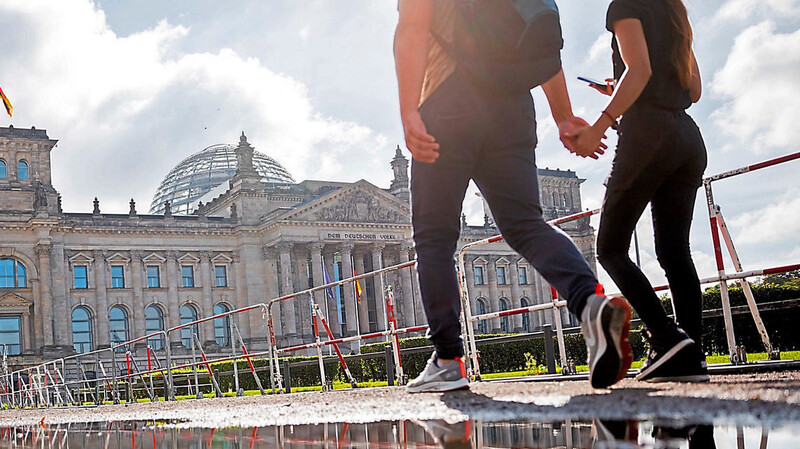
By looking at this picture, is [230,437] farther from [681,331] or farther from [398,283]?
[398,283]

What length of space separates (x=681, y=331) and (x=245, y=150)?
57768 millimetres

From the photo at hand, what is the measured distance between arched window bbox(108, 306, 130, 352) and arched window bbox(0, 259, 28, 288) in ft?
17.5

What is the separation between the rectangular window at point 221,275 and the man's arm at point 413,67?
A: 181ft

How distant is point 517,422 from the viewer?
256 cm

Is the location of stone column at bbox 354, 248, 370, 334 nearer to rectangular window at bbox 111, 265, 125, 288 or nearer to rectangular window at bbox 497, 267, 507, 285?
rectangular window at bbox 497, 267, 507, 285

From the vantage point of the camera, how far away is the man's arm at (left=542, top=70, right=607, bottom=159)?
400 cm

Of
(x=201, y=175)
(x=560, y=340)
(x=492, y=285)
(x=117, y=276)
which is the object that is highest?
(x=201, y=175)

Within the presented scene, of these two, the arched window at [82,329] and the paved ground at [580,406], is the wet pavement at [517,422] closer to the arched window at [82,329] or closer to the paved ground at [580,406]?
the paved ground at [580,406]

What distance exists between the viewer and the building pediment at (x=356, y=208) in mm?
57969

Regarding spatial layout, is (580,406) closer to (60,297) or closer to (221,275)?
(60,297)

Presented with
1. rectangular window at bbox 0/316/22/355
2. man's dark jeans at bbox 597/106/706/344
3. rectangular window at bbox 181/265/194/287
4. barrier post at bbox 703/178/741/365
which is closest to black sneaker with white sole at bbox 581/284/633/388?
man's dark jeans at bbox 597/106/706/344

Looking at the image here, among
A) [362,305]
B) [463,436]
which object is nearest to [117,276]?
[362,305]

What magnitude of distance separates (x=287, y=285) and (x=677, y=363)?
53.8 metres

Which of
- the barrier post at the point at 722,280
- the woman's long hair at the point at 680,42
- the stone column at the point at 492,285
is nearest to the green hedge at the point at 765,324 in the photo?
the barrier post at the point at 722,280
